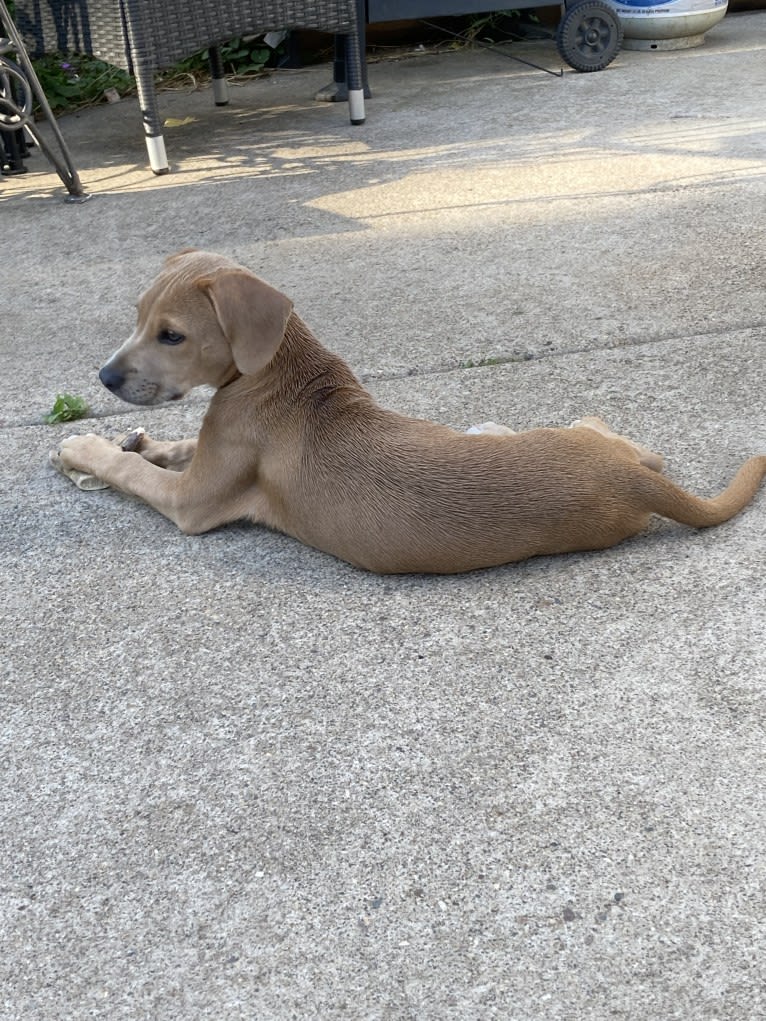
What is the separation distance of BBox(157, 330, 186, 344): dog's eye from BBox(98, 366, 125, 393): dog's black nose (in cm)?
13

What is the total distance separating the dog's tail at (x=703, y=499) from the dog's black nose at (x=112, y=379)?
1.28 m

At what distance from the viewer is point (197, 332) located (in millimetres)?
2709

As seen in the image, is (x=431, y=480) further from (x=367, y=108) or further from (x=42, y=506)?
(x=367, y=108)

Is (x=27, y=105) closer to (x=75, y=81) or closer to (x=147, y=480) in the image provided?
(x=75, y=81)

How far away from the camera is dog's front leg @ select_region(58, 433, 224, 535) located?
9.37 ft

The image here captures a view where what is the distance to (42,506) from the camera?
306 centimetres

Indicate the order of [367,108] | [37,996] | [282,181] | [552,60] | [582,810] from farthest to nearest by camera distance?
Answer: 1. [552,60]
2. [367,108]
3. [282,181]
4. [582,810]
5. [37,996]

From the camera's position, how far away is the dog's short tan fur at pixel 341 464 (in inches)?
99.2

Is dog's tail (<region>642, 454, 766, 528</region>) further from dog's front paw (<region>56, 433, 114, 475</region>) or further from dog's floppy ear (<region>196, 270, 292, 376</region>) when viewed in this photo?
dog's front paw (<region>56, 433, 114, 475</region>)

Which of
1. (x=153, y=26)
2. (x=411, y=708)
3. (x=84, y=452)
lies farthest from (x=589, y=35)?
(x=411, y=708)

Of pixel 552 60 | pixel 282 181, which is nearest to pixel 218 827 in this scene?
pixel 282 181

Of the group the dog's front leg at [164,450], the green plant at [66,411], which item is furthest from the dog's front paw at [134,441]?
the green plant at [66,411]

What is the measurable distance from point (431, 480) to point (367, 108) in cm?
462

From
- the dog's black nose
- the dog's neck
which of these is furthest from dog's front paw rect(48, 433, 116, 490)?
the dog's neck
